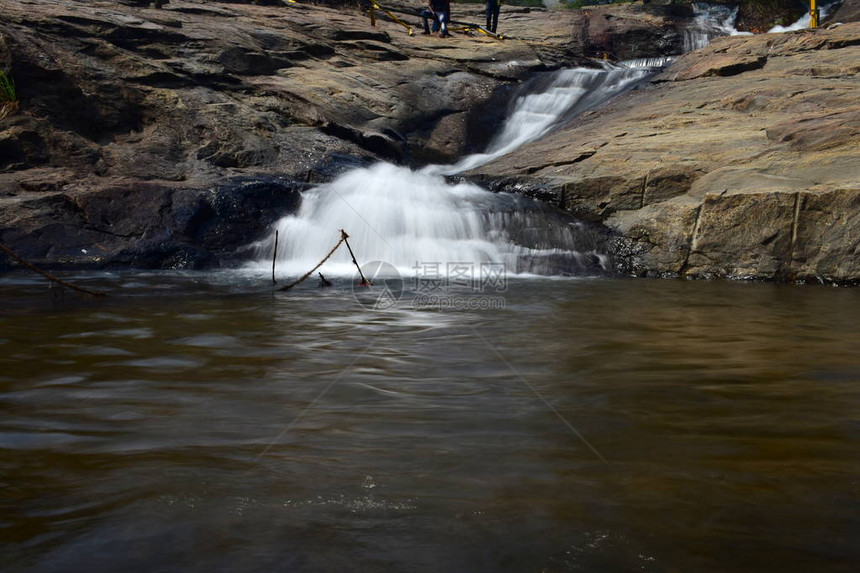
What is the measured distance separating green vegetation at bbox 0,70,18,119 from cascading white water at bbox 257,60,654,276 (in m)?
4.94

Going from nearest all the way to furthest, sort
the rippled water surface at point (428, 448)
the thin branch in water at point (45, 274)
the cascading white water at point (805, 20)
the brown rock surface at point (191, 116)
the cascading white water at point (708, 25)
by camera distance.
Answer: the rippled water surface at point (428, 448)
the thin branch in water at point (45, 274)
the brown rock surface at point (191, 116)
the cascading white water at point (805, 20)
the cascading white water at point (708, 25)

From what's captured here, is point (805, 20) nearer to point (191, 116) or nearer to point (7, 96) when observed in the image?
point (191, 116)

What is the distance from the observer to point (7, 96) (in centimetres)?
1198

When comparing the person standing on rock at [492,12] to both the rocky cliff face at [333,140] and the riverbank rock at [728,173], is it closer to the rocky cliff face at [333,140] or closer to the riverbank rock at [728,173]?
the rocky cliff face at [333,140]

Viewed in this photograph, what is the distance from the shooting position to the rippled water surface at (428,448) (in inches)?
86.0

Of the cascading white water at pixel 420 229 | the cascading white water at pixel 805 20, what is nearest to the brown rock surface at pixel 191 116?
the cascading white water at pixel 420 229

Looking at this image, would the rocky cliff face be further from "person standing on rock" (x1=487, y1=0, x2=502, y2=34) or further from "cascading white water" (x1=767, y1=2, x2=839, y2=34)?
"cascading white water" (x1=767, y1=2, x2=839, y2=34)

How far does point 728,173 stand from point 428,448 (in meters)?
8.87

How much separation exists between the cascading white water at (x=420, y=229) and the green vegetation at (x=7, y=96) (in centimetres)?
494

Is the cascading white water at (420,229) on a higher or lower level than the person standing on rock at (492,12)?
lower

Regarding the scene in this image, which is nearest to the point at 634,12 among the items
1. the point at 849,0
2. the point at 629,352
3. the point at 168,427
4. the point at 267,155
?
the point at 849,0

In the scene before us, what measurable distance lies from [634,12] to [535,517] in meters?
28.6

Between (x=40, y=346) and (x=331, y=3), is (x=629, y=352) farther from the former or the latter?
(x=331, y=3)

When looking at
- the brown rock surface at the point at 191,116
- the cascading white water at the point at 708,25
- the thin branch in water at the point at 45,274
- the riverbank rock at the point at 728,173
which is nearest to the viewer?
the thin branch in water at the point at 45,274
